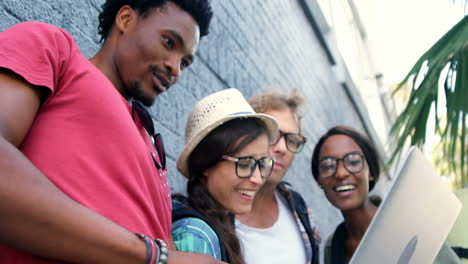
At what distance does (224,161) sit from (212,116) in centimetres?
19

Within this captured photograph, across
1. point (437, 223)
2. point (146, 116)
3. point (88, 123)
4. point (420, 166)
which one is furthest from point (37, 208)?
point (437, 223)

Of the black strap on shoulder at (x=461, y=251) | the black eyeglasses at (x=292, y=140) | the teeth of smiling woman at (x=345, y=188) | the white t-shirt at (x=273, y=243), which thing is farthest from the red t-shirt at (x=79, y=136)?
the teeth of smiling woman at (x=345, y=188)

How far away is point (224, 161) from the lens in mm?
1619

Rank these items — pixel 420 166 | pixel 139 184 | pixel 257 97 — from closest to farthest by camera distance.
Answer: pixel 139 184, pixel 420 166, pixel 257 97

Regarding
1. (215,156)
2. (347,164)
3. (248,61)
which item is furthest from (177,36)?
(248,61)

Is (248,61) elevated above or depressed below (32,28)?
below

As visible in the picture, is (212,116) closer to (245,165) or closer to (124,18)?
(245,165)

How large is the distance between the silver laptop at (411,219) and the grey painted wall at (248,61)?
1.28m

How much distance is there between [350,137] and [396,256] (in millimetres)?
1636

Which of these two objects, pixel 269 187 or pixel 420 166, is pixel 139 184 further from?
pixel 269 187

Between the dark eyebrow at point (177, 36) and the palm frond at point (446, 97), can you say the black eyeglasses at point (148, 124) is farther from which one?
the palm frond at point (446, 97)

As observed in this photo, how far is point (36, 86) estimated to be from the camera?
2.67ft

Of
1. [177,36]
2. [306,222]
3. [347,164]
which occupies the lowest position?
[306,222]

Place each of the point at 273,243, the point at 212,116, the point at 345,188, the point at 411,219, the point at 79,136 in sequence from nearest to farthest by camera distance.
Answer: the point at 79,136, the point at 411,219, the point at 212,116, the point at 273,243, the point at 345,188
